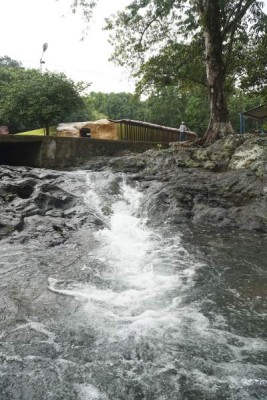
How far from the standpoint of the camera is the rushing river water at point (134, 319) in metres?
2.36

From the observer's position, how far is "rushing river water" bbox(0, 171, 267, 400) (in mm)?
2361

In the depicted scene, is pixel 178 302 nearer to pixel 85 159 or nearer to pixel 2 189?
pixel 2 189

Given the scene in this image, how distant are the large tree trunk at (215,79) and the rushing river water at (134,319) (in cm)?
644

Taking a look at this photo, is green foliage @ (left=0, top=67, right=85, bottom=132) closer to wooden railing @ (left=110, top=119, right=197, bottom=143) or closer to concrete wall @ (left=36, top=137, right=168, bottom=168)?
wooden railing @ (left=110, top=119, right=197, bottom=143)

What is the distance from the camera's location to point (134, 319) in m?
3.22

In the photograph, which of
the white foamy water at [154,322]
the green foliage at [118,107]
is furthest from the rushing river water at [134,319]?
the green foliage at [118,107]

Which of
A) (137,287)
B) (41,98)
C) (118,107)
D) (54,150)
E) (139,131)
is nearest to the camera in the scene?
(137,287)

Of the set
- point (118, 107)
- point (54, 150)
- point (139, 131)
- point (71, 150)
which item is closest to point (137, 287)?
point (54, 150)

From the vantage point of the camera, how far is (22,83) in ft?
52.0

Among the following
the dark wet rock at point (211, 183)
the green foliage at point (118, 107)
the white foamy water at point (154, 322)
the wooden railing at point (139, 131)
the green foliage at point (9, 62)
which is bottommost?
the white foamy water at point (154, 322)

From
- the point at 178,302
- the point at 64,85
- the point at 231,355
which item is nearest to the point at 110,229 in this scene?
the point at 178,302

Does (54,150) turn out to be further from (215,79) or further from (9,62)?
(9,62)

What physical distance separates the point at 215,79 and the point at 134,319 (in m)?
10.3

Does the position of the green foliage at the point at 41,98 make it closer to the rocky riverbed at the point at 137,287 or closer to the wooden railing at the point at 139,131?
the wooden railing at the point at 139,131
